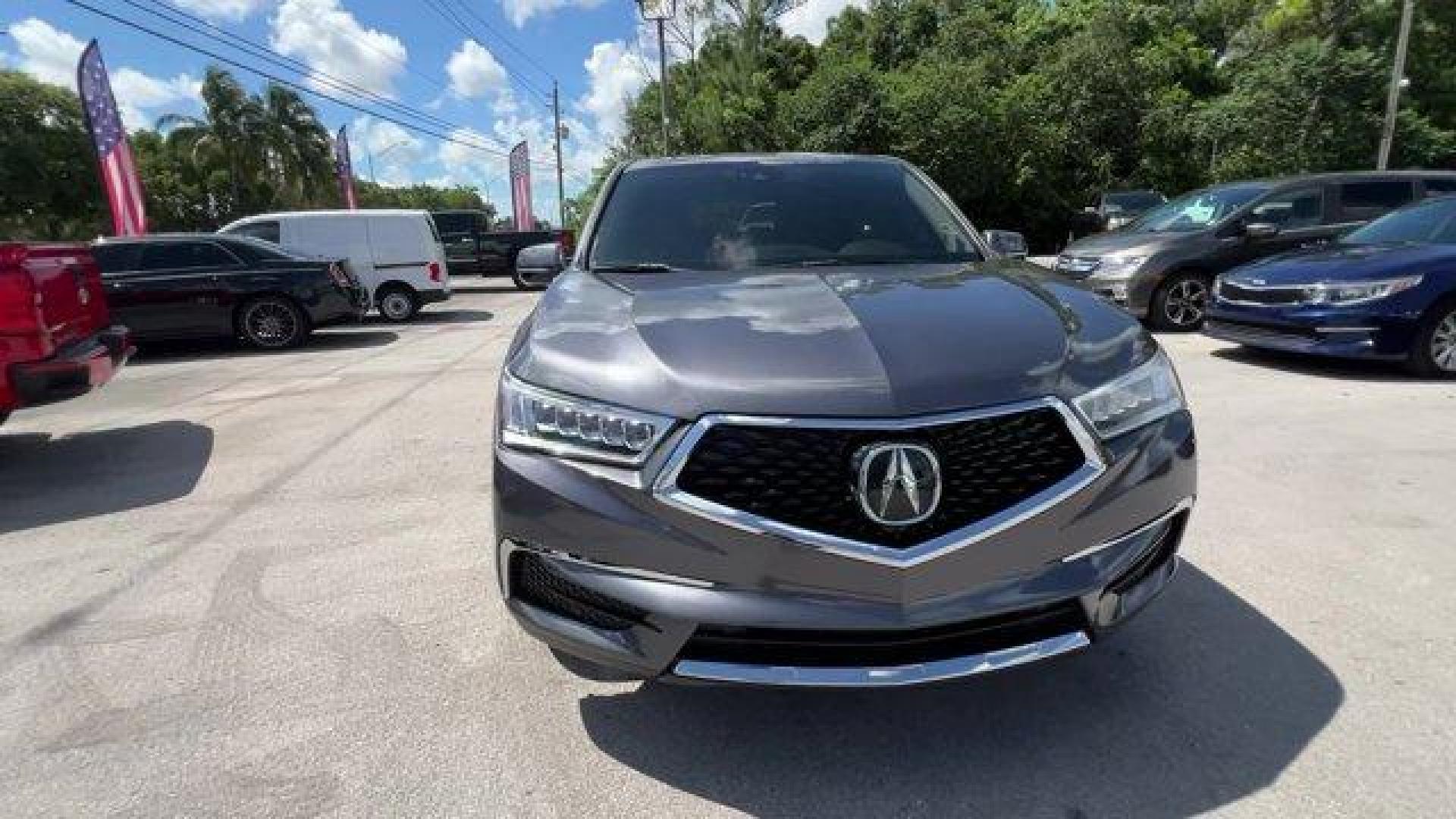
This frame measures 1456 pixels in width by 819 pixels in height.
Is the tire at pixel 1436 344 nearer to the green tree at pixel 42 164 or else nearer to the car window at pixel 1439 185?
the car window at pixel 1439 185

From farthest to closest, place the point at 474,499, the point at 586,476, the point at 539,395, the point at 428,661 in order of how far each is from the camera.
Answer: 1. the point at 474,499
2. the point at 428,661
3. the point at 539,395
4. the point at 586,476

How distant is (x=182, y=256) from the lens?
1183 centimetres

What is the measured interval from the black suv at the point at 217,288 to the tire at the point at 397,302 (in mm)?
2976

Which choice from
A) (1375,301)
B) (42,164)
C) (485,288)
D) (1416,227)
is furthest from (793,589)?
(42,164)

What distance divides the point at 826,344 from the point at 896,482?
1.40ft

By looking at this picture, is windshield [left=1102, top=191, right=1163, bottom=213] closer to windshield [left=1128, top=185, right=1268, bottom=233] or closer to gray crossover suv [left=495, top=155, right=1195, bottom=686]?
windshield [left=1128, top=185, right=1268, bottom=233]

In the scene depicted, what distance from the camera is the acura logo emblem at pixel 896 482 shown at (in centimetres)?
202

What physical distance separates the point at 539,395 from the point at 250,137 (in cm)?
5147

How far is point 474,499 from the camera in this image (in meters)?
4.79

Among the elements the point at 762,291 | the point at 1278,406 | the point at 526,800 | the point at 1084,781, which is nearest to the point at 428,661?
the point at 526,800

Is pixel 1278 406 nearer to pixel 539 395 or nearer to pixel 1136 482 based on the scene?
pixel 1136 482

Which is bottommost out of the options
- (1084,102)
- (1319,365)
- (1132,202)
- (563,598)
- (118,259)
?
(1319,365)

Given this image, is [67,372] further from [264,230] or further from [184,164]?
[184,164]

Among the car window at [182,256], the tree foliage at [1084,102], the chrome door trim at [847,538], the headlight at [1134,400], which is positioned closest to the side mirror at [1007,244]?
the headlight at [1134,400]
